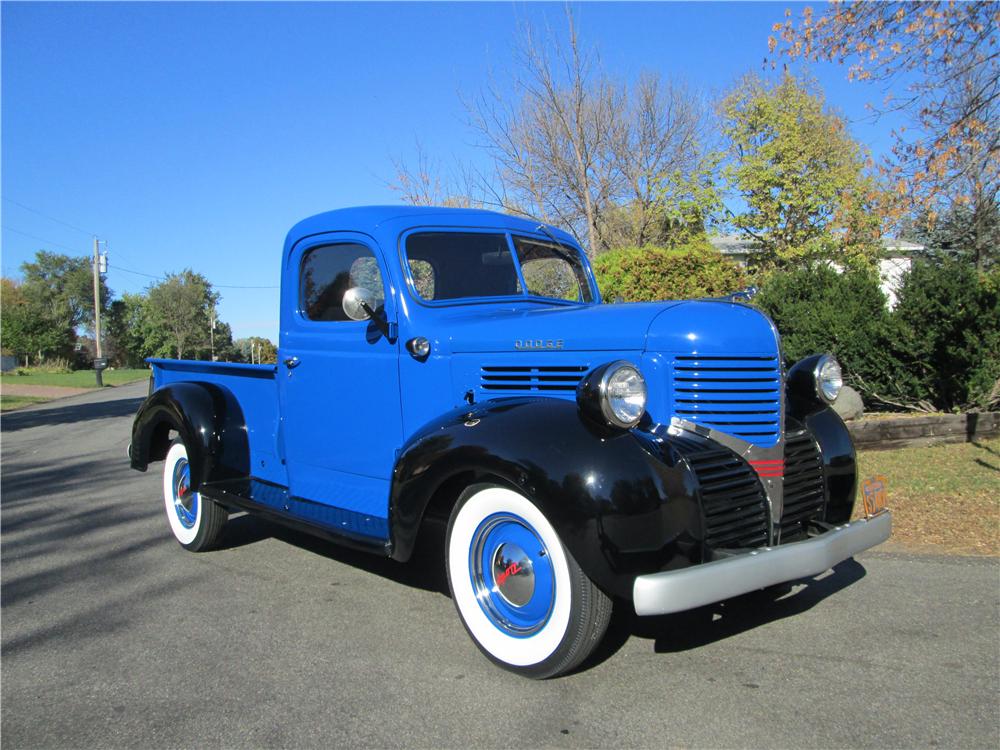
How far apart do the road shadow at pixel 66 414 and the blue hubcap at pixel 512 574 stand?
1390 centimetres

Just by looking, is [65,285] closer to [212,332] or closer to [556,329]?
Result: [212,332]

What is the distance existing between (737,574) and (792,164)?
2173cm

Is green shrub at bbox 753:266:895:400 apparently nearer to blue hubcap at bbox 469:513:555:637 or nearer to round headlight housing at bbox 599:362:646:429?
round headlight housing at bbox 599:362:646:429

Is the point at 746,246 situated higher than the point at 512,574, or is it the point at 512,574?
the point at 746,246

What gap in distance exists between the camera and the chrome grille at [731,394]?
3.42 meters

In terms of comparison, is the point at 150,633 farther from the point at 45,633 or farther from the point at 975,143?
the point at 975,143

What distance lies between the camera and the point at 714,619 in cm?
394

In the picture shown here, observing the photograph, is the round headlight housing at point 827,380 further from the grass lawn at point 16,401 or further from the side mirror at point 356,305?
the grass lawn at point 16,401

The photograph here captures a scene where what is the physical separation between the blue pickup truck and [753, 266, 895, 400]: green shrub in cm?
549

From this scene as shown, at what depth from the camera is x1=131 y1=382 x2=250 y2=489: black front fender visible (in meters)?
5.13

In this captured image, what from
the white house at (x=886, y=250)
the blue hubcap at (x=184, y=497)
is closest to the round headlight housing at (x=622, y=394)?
the blue hubcap at (x=184, y=497)

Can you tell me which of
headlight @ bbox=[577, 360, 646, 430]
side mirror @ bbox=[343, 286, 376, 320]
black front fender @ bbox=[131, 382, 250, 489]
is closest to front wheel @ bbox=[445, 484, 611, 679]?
headlight @ bbox=[577, 360, 646, 430]

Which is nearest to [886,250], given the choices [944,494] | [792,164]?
[792,164]

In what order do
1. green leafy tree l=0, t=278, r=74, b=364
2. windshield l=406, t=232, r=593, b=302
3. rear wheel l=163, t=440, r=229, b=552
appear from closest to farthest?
windshield l=406, t=232, r=593, b=302 → rear wheel l=163, t=440, r=229, b=552 → green leafy tree l=0, t=278, r=74, b=364
